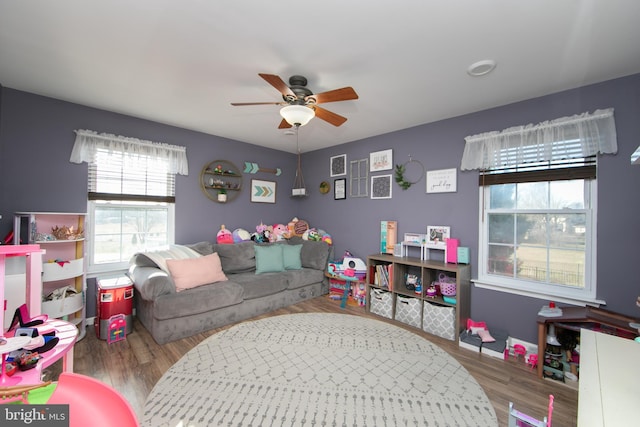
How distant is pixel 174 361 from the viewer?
2332 mm

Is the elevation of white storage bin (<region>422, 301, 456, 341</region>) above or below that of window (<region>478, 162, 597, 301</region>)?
below

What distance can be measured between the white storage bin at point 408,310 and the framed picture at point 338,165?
6.89 ft

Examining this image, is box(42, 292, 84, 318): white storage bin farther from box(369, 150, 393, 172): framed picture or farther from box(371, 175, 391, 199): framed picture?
box(369, 150, 393, 172): framed picture

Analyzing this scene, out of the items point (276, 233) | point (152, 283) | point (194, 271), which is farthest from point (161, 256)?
point (276, 233)

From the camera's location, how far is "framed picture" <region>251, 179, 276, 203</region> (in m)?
4.49

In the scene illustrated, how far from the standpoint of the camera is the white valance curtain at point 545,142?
228 centimetres

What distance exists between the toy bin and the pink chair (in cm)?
293

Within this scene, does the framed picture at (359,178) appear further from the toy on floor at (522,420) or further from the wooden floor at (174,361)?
the toy on floor at (522,420)

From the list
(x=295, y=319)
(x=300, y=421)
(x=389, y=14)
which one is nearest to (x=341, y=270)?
(x=295, y=319)

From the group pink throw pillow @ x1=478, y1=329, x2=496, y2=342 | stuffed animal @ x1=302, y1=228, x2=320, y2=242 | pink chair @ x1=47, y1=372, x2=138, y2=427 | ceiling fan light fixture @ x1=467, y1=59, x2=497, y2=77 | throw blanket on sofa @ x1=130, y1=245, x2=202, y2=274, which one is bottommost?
pink throw pillow @ x1=478, y1=329, x2=496, y2=342

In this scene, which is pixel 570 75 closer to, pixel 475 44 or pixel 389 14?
pixel 475 44

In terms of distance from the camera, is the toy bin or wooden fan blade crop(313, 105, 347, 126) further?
the toy bin

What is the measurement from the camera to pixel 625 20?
1.60 metres

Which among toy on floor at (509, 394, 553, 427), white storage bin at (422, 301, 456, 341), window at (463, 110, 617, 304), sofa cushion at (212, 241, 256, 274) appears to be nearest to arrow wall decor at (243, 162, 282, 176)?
sofa cushion at (212, 241, 256, 274)
